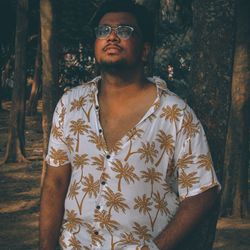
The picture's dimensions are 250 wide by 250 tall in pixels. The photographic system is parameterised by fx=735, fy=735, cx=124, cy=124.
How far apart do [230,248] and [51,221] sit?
6552 millimetres

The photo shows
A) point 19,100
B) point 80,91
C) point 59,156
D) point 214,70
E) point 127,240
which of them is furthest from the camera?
point 19,100

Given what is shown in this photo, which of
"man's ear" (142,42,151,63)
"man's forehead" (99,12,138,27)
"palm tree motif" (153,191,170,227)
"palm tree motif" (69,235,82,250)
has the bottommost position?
"palm tree motif" (69,235,82,250)

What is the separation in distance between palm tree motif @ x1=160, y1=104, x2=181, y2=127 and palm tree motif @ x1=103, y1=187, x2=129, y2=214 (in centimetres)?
43

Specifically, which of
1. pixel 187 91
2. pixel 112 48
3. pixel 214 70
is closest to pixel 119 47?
pixel 112 48

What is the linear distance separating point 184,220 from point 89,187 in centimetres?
48

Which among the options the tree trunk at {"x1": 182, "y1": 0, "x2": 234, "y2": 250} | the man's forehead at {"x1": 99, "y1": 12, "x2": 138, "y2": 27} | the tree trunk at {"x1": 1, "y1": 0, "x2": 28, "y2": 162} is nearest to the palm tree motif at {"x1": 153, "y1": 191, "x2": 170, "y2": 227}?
the man's forehead at {"x1": 99, "y1": 12, "x2": 138, "y2": 27}

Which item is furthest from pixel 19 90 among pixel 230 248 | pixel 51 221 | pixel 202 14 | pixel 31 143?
pixel 51 221

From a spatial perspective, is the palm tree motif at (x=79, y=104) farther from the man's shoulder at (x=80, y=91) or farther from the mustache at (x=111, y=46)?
the mustache at (x=111, y=46)

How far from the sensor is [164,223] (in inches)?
139

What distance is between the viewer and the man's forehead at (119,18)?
3.69m

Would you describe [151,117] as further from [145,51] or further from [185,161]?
[145,51]

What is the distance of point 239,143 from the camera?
11820 mm

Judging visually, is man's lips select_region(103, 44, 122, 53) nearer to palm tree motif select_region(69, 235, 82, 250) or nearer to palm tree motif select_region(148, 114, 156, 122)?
palm tree motif select_region(148, 114, 156, 122)

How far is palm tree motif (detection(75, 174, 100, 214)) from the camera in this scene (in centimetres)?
352
